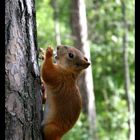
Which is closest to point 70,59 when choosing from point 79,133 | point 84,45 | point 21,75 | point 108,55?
point 21,75

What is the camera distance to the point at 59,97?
3.55 m

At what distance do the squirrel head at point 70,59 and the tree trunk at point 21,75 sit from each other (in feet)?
3.18

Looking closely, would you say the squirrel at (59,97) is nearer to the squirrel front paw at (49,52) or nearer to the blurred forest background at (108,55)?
the squirrel front paw at (49,52)

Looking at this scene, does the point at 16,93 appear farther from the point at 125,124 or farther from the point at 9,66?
the point at 125,124

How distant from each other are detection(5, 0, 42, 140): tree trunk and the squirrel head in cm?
97

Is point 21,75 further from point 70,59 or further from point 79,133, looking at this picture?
point 79,133

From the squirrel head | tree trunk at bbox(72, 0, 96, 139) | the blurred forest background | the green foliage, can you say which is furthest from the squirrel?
the blurred forest background

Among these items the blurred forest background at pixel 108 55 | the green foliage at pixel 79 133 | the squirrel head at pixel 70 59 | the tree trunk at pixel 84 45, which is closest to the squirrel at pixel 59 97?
the squirrel head at pixel 70 59

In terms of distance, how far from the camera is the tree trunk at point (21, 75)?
2.77 m

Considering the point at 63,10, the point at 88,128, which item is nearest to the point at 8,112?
the point at 88,128

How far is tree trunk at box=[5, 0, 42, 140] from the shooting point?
109 inches

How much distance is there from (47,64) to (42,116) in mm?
606

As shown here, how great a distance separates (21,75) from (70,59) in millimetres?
1289

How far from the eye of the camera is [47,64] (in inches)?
145
